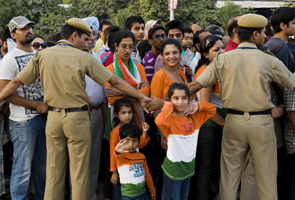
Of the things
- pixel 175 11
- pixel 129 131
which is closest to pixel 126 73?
pixel 129 131

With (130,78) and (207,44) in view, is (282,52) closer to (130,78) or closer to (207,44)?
(207,44)

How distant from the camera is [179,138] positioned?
3086 millimetres

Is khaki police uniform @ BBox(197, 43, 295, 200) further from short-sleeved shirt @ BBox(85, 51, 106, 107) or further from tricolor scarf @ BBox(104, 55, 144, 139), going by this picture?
short-sleeved shirt @ BBox(85, 51, 106, 107)

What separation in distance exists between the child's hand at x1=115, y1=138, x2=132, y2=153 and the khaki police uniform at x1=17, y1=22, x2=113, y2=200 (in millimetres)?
324

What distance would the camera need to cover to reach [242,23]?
309 centimetres

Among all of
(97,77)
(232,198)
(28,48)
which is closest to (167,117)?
(97,77)

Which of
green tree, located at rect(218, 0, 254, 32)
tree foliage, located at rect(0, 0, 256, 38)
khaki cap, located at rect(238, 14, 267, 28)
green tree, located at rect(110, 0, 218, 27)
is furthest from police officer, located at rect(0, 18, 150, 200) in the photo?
green tree, located at rect(218, 0, 254, 32)

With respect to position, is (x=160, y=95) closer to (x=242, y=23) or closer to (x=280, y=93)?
(x=242, y=23)

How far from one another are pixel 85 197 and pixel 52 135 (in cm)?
75

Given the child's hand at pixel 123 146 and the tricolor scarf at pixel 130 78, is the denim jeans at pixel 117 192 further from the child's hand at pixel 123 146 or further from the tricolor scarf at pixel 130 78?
the tricolor scarf at pixel 130 78

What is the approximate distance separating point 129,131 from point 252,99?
53.2 inches

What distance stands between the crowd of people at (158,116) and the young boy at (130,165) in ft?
0.04

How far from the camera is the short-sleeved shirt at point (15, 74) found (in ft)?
10.9

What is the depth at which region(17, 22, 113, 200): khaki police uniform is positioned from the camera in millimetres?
2982
